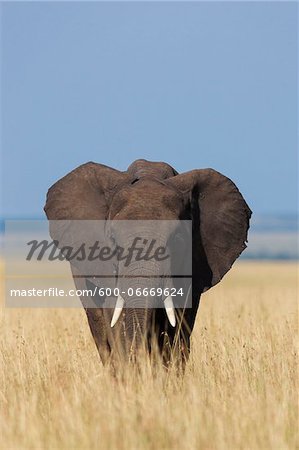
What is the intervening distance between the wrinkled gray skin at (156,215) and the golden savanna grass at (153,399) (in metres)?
0.42

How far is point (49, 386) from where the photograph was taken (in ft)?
35.4

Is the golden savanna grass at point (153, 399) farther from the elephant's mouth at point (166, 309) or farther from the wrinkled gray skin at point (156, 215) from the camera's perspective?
the elephant's mouth at point (166, 309)

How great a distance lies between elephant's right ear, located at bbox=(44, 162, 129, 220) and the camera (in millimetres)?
12703

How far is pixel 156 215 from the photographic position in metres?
11.8

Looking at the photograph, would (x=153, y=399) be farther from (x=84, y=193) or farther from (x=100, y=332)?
(x=84, y=193)

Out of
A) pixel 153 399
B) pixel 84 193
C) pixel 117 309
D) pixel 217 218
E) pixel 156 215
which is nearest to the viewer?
pixel 153 399

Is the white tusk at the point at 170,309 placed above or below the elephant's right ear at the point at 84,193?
below

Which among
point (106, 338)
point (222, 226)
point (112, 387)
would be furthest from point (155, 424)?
point (222, 226)

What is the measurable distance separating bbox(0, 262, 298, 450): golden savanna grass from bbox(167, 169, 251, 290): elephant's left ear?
40.8 inches

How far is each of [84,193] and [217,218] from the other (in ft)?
5.54

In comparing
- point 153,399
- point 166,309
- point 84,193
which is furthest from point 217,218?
point 153,399

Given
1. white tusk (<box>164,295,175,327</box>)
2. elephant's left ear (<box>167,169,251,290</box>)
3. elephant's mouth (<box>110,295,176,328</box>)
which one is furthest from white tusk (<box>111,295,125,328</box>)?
elephant's left ear (<box>167,169,251,290</box>)

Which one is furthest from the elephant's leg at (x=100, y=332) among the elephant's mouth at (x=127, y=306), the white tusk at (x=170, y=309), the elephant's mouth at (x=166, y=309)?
the white tusk at (x=170, y=309)

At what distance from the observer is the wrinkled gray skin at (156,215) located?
11505 mm
